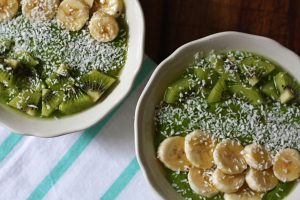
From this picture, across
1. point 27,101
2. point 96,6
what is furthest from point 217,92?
point 27,101

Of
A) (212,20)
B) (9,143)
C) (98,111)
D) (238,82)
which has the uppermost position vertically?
(212,20)

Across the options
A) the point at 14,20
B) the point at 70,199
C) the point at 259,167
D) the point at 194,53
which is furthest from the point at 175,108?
the point at 14,20

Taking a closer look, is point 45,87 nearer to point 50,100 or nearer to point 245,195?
point 50,100

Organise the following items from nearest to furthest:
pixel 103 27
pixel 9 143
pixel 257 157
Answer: pixel 257 157 → pixel 103 27 → pixel 9 143

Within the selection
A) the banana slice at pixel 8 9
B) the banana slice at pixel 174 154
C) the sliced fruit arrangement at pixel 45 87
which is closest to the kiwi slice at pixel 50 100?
the sliced fruit arrangement at pixel 45 87

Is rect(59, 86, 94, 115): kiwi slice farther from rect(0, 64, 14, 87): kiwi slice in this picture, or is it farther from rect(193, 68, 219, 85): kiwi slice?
rect(193, 68, 219, 85): kiwi slice

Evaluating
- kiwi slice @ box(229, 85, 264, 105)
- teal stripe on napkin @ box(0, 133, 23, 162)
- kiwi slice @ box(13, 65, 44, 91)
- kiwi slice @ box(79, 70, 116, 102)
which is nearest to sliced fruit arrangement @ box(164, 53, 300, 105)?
kiwi slice @ box(229, 85, 264, 105)

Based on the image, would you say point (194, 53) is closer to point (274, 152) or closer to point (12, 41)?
point (274, 152)
